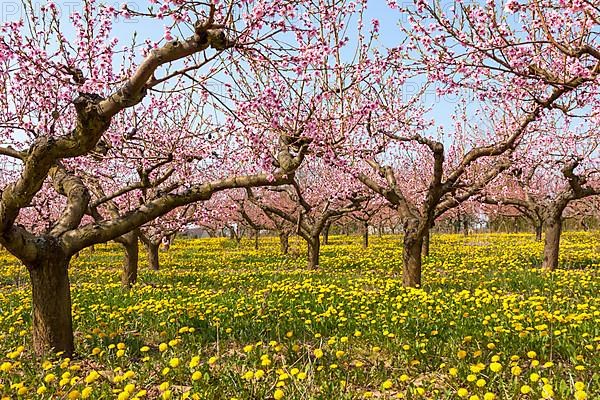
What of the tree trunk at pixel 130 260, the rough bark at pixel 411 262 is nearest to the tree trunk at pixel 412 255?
the rough bark at pixel 411 262

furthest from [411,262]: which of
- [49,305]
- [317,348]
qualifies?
[49,305]

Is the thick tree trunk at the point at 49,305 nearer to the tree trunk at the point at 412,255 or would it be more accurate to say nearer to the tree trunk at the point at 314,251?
the tree trunk at the point at 412,255

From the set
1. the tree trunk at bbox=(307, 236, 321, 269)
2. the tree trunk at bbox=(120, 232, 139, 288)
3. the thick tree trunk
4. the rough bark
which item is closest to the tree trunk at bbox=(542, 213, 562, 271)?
the rough bark

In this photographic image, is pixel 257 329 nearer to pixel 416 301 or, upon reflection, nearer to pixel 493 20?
pixel 416 301

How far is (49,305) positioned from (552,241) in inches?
529

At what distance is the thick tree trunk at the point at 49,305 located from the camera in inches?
212

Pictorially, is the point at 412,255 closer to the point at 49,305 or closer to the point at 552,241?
the point at 552,241

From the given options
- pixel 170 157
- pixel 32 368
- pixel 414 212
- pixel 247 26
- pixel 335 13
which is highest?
pixel 335 13

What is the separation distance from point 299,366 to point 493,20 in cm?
401

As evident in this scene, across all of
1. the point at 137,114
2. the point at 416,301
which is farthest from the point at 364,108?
the point at 137,114

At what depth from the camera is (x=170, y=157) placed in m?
8.47

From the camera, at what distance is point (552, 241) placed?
14.1 m

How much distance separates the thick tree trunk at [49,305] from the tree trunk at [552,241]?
13088 millimetres

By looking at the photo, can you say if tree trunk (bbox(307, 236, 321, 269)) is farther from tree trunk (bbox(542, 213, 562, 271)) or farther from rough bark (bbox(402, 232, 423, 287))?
tree trunk (bbox(542, 213, 562, 271))
